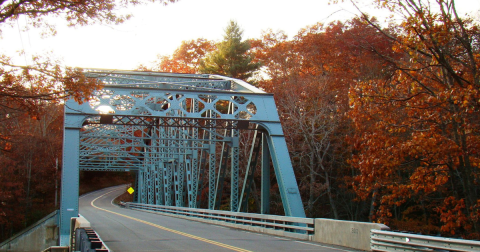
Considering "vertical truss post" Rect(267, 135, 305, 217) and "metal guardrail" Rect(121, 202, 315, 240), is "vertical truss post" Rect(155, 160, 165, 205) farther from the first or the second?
"vertical truss post" Rect(267, 135, 305, 217)

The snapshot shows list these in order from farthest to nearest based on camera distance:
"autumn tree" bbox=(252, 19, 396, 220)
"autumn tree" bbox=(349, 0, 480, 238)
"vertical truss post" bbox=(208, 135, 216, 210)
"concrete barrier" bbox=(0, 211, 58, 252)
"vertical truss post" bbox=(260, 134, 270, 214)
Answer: "concrete barrier" bbox=(0, 211, 58, 252) → "autumn tree" bbox=(252, 19, 396, 220) → "vertical truss post" bbox=(208, 135, 216, 210) → "vertical truss post" bbox=(260, 134, 270, 214) → "autumn tree" bbox=(349, 0, 480, 238)

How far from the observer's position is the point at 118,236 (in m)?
13.7

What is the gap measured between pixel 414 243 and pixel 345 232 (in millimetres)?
2610

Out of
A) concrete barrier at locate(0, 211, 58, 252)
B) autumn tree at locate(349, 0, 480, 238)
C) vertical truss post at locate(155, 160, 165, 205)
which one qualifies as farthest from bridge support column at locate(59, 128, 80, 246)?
vertical truss post at locate(155, 160, 165, 205)

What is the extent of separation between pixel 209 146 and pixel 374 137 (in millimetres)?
12252

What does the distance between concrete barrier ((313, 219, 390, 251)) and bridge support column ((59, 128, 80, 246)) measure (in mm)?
7177

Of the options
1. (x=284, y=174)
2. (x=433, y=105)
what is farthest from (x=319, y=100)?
(x=433, y=105)

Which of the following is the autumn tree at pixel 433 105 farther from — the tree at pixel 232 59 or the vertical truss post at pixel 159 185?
the vertical truss post at pixel 159 185

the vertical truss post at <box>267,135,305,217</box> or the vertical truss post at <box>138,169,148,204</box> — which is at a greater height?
the vertical truss post at <box>267,135,305,217</box>

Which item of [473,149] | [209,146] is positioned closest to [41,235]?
[209,146]

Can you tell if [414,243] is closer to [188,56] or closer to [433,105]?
[433,105]

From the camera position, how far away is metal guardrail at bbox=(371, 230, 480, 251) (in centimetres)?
769

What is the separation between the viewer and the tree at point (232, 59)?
131ft

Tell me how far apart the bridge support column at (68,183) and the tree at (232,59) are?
83.8ft
